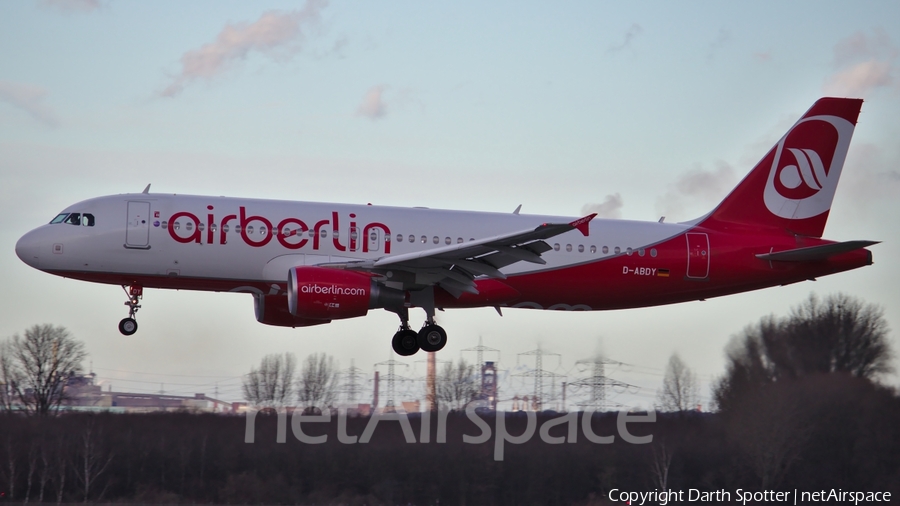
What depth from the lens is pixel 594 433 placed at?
2995 centimetres

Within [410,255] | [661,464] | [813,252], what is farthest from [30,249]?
[813,252]

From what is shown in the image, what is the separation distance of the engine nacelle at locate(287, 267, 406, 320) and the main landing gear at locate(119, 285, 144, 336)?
421 cm

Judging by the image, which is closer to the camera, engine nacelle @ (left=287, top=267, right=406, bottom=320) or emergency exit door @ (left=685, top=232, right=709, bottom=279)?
engine nacelle @ (left=287, top=267, right=406, bottom=320)

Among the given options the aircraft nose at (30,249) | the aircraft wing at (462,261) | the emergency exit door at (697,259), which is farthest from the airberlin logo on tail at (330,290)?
the emergency exit door at (697,259)

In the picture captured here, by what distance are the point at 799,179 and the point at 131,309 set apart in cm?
1794

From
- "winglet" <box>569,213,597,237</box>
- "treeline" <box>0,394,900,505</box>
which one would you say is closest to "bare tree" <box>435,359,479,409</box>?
"treeline" <box>0,394,900,505</box>

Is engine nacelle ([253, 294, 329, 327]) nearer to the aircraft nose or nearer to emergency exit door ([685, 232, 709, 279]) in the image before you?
the aircraft nose

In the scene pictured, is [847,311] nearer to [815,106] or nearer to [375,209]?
[815,106]

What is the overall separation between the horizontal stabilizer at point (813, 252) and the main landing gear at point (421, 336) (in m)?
8.69

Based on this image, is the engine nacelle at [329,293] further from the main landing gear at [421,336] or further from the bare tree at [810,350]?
the bare tree at [810,350]

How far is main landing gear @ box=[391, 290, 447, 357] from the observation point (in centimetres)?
2494

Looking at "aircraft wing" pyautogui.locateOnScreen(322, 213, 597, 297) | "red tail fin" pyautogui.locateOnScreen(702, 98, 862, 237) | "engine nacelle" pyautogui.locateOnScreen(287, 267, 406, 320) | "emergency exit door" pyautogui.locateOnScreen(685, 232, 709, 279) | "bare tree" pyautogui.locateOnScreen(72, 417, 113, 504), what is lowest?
"bare tree" pyautogui.locateOnScreen(72, 417, 113, 504)

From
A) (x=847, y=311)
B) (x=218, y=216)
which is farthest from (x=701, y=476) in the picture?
(x=218, y=216)

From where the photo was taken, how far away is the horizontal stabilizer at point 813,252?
25.2 meters
